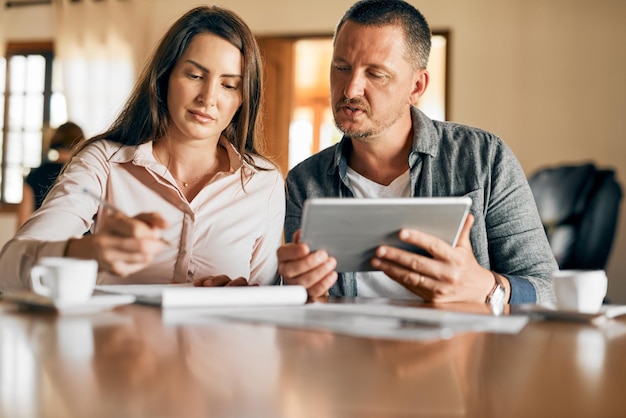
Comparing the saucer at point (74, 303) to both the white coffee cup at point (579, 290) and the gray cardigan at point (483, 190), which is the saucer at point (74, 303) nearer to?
the white coffee cup at point (579, 290)

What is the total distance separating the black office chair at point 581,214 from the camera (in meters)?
4.47

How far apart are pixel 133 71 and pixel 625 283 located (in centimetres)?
437

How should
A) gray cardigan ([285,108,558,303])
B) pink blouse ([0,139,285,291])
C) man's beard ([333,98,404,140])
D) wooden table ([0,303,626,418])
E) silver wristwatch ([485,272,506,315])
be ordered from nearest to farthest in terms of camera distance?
1. wooden table ([0,303,626,418])
2. silver wristwatch ([485,272,506,315])
3. pink blouse ([0,139,285,291])
4. gray cardigan ([285,108,558,303])
5. man's beard ([333,98,404,140])

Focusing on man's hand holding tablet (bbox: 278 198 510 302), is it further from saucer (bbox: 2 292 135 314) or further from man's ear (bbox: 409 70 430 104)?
man's ear (bbox: 409 70 430 104)

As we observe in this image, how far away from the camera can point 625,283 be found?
5.36m

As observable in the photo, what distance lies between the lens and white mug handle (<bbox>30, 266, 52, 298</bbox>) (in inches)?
43.8

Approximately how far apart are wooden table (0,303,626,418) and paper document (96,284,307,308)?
0.15m

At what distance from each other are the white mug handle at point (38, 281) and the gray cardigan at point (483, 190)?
97cm

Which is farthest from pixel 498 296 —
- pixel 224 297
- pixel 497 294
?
pixel 224 297

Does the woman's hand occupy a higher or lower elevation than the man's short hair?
lower

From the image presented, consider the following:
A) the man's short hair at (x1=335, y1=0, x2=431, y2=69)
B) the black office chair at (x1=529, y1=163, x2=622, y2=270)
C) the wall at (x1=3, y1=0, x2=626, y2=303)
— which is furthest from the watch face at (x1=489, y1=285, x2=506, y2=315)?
the wall at (x1=3, y1=0, x2=626, y2=303)

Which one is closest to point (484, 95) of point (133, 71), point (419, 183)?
point (133, 71)

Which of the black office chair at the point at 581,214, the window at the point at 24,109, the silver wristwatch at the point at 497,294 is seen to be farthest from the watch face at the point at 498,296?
the window at the point at 24,109

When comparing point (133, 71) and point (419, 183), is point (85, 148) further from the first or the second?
point (133, 71)
